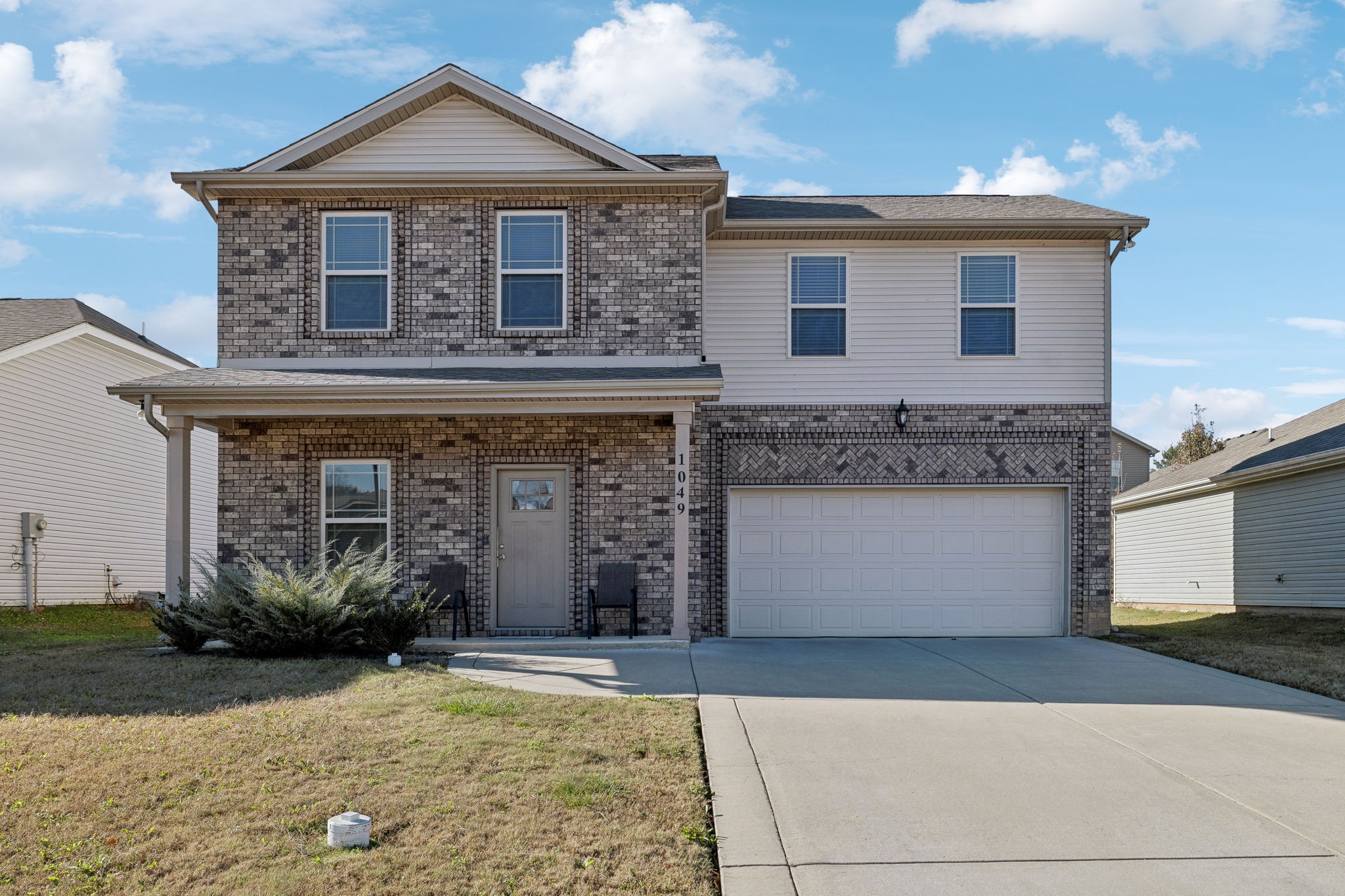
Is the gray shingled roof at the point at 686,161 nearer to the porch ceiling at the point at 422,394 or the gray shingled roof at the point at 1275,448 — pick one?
the porch ceiling at the point at 422,394

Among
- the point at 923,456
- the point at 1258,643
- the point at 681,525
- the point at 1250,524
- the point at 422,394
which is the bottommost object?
the point at 1258,643

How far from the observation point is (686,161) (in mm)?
14773

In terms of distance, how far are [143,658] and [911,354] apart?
9.68 meters

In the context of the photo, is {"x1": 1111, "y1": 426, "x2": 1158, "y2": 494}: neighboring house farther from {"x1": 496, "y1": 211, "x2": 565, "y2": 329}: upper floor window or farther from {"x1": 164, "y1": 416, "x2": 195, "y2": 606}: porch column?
{"x1": 164, "y1": 416, "x2": 195, "y2": 606}: porch column

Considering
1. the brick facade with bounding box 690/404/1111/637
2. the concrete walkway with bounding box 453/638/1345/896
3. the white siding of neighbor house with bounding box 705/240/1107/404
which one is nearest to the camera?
the concrete walkway with bounding box 453/638/1345/896

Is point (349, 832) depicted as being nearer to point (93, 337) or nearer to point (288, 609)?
point (288, 609)

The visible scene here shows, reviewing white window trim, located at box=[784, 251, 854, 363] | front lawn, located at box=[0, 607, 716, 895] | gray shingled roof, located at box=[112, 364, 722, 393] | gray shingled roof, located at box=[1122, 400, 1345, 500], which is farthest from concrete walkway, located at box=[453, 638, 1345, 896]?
gray shingled roof, located at box=[1122, 400, 1345, 500]

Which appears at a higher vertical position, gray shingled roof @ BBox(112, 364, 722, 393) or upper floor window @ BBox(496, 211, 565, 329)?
upper floor window @ BBox(496, 211, 565, 329)

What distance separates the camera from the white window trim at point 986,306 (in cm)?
1438

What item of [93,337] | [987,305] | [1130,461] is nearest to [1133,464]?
[1130,461]

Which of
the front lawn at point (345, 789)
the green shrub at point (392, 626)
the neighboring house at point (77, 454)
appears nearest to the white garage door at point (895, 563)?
the green shrub at point (392, 626)

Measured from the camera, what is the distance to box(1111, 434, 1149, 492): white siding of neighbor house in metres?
35.6

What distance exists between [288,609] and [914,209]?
9.55m

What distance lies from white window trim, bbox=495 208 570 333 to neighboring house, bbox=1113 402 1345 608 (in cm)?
1117
